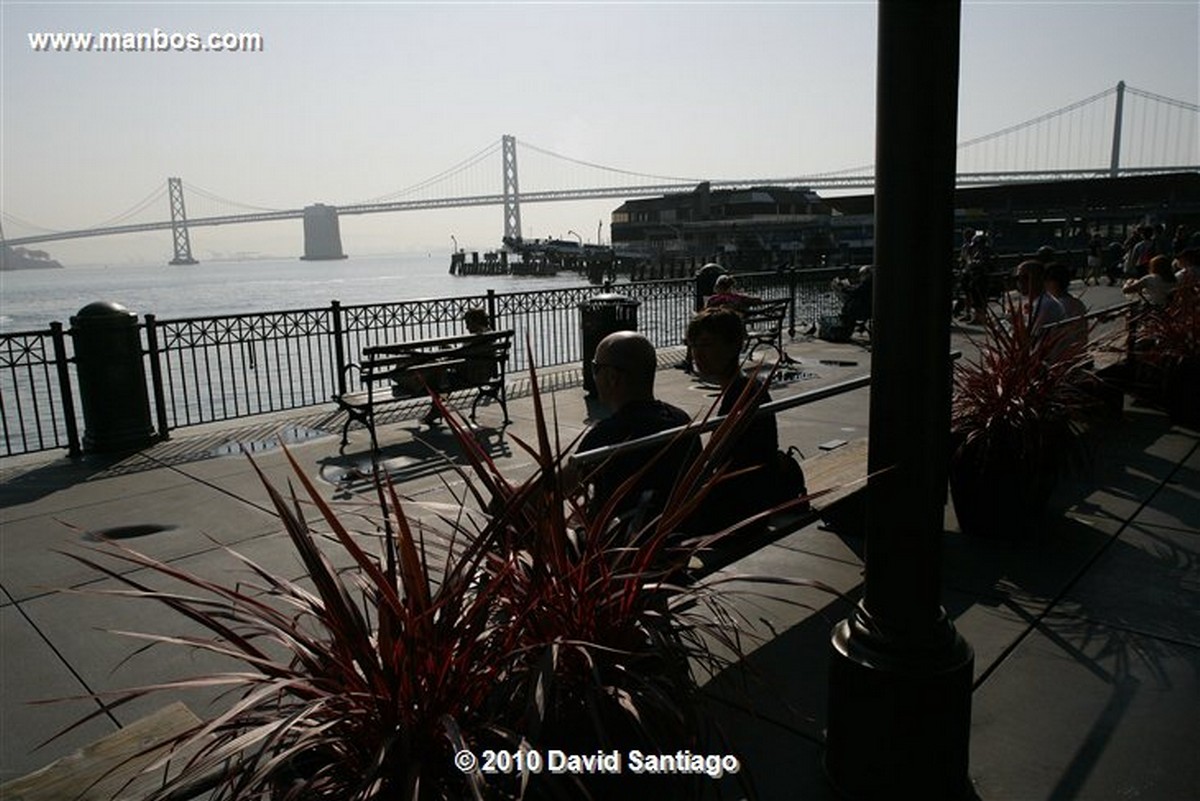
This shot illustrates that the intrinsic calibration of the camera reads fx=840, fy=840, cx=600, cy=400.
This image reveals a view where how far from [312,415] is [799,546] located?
20.9ft

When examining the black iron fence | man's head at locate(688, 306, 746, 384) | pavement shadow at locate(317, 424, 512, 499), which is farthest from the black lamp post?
pavement shadow at locate(317, 424, 512, 499)

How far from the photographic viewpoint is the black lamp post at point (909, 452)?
2176 millimetres

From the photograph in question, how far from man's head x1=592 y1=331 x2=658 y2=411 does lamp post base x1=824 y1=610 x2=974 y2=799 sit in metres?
1.14

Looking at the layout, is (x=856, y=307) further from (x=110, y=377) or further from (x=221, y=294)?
(x=221, y=294)

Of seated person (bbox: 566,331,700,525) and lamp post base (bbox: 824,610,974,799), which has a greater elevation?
seated person (bbox: 566,331,700,525)

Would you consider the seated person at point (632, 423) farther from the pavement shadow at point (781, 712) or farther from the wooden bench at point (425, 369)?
the wooden bench at point (425, 369)

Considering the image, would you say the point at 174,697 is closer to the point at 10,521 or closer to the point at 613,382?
the point at 613,382

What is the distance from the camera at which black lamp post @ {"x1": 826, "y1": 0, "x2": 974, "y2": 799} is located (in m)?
2.18

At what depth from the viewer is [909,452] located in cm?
231

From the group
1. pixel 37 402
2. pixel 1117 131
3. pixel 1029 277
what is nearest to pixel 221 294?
pixel 37 402

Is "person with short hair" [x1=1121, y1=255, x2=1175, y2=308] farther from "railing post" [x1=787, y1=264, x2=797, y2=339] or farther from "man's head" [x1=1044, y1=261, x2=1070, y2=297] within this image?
"railing post" [x1=787, y1=264, x2=797, y2=339]

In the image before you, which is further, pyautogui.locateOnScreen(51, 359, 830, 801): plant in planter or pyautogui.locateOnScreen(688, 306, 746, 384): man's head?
pyautogui.locateOnScreen(688, 306, 746, 384): man's head

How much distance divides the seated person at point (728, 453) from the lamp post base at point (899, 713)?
105cm

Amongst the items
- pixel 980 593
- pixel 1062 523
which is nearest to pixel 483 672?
pixel 980 593
